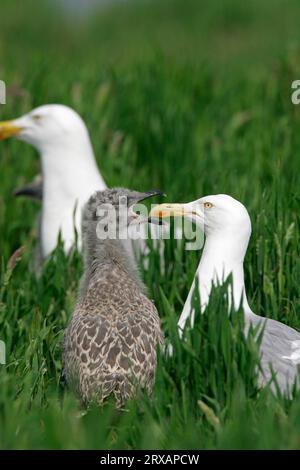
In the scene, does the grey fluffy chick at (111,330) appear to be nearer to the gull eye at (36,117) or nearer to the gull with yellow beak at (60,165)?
the gull with yellow beak at (60,165)

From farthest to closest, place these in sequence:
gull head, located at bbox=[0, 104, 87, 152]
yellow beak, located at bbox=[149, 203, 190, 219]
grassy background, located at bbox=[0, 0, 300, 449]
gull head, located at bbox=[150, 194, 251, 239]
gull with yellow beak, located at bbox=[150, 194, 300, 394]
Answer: gull head, located at bbox=[0, 104, 87, 152]
yellow beak, located at bbox=[149, 203, 190, 219]
gull head, located at bbox=[150, 194, 251, 239]
gull with yellow beak, located at bbox=[150, 194, 300, 394]
grassy background, located at bbox=[0, 0, 300, 449]

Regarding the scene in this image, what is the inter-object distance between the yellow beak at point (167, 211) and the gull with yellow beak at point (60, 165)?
1.70 m

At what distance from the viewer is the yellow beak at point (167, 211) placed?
14.8 ft

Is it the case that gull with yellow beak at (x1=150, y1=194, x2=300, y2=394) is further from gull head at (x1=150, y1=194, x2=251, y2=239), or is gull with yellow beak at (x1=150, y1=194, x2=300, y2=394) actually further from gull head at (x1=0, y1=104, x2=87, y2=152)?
gull head at (x1=0, y1=104, x2=87, y2=152)

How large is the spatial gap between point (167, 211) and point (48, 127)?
252 cm

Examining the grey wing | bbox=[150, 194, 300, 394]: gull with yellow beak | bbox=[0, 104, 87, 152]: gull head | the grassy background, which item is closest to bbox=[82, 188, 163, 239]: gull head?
bbox=[150, 194, 300, 394]: gull with yellow beak

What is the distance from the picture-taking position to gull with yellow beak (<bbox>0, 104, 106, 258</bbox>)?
21.0ft

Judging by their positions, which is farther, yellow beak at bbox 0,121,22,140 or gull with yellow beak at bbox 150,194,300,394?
yellow beak at bbox 0,121,22,140

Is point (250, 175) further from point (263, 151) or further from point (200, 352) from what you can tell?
point (200, 352)

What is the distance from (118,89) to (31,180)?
150 cm

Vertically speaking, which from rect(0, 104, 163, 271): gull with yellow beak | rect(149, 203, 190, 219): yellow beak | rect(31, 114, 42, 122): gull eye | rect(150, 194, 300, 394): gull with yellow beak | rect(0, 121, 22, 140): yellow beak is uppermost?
rect(31, 114, 42, 122): gull eye

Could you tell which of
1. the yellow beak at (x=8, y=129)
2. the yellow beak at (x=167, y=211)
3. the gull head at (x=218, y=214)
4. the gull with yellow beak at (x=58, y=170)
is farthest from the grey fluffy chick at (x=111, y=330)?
the yellow beak at (x=8, y=129)

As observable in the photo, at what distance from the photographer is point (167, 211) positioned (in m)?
Answer: 4.53

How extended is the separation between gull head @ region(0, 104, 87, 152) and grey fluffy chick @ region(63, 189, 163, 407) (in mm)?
2265
